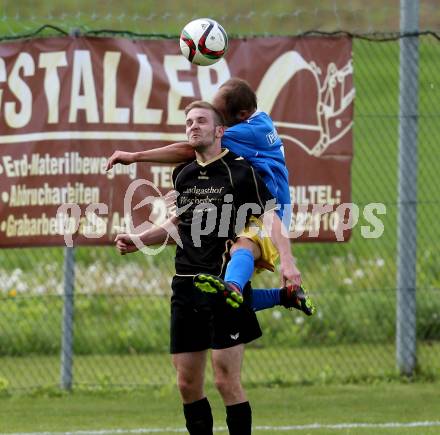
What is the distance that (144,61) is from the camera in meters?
10.4

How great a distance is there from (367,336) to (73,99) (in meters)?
3.85

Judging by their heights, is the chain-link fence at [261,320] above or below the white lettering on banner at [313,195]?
below

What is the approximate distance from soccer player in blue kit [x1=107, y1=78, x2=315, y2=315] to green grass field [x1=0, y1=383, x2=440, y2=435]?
1854 mm

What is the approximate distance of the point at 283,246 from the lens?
24.0 feet

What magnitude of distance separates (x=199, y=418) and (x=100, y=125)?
340 cm

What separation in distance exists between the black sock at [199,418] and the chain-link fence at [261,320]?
3101mm

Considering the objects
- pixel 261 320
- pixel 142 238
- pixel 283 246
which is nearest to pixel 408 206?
pixel 261 320

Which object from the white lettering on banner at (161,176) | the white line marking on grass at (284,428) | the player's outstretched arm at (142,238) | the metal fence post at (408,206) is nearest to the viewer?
the player's outstretched arm at (142,238)

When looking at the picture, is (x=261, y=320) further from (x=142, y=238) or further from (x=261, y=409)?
(x=142, y=238)

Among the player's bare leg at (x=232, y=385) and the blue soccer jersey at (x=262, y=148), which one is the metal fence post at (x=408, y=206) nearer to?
the blue soccer jersey at (x=262, y=148)

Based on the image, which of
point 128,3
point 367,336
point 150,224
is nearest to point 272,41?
point 150,224

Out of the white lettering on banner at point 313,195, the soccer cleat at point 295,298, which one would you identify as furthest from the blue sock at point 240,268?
the white lettering on banner at point 313,195

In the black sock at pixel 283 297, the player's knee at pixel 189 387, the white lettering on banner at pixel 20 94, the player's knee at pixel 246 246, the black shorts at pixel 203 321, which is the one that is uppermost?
the white lettering on banner at pixel 20 94

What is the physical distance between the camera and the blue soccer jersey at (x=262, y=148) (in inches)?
297
